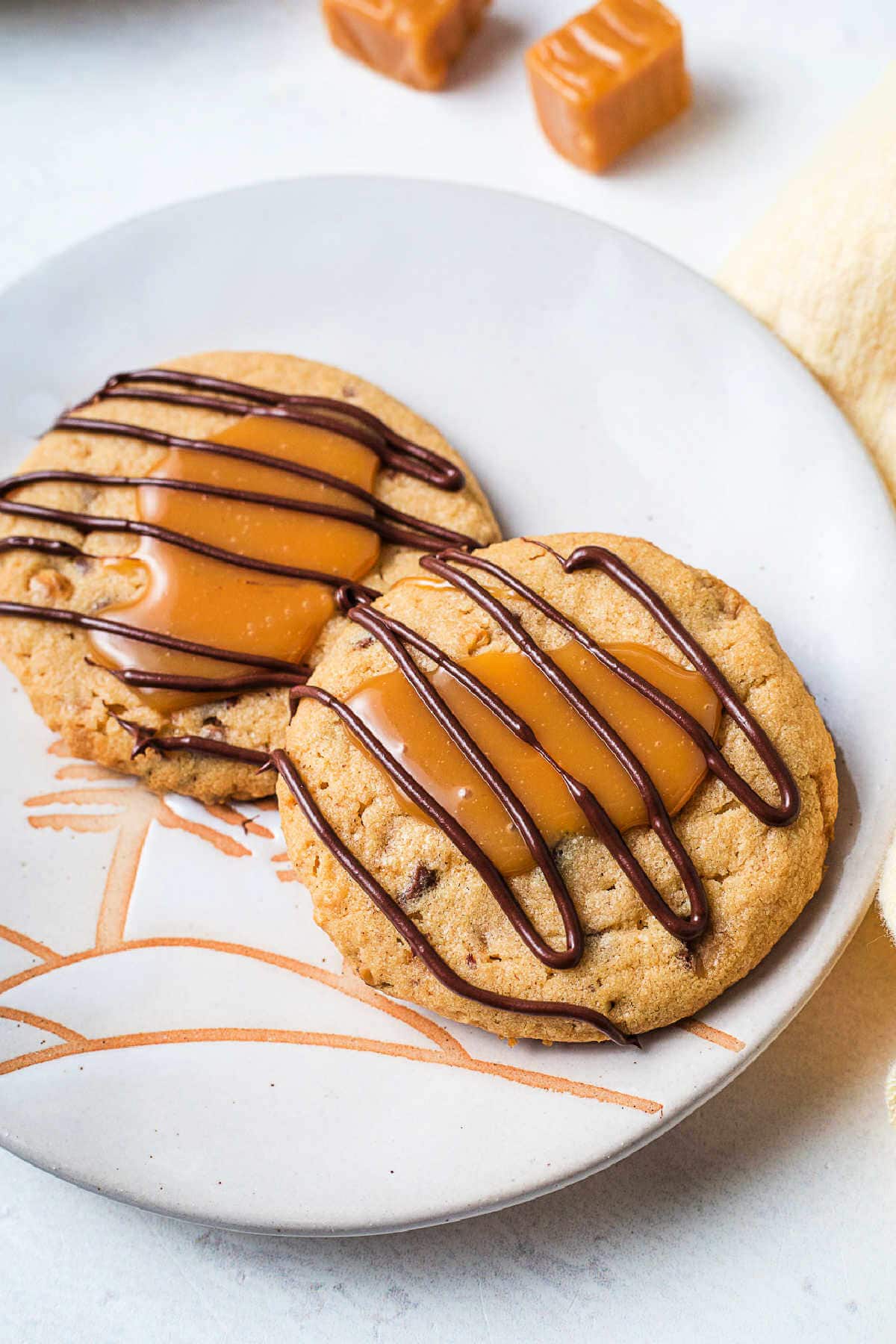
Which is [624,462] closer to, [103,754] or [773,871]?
[773,871]

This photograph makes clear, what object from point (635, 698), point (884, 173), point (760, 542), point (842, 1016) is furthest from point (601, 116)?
point (842, 1016)

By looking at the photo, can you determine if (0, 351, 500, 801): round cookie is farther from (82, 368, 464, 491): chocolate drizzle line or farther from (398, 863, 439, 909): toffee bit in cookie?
(398, 863, 439, 909): toffee bit in cookie

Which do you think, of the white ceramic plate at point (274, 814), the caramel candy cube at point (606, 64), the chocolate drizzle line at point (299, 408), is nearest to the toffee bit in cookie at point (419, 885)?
the white ceramic plate at point (274, 814)

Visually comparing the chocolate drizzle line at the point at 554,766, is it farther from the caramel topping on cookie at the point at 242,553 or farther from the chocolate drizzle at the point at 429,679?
the caramel topping on cookie at the point at 242,553

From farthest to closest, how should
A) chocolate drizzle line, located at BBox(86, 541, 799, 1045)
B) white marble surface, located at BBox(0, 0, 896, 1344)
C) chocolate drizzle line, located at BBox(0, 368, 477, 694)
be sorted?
chocolate drizzle line, located at BBox(0, 368, 477, 694)
white marble surface, located at BBox(0, 0, 896, 1344)
chocolate drizzle line, located at BBox(86, 541, 799, 1045)

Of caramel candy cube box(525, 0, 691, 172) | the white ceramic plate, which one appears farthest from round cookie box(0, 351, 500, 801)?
caramel candy cube box(525, 0, 691, 172)

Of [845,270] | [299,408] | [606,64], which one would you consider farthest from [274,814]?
[606,64]
